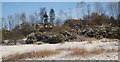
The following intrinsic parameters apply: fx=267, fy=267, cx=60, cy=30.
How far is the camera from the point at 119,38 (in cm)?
2647

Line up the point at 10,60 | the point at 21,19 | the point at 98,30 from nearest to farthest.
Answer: the point at 10,60, the point at 98,30, the point at 21,19

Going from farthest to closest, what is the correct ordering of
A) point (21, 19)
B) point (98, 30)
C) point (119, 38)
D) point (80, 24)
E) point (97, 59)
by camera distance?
point (21, 19)
point (80, 24)
point (98, 30)
point (119, 38)
point (97, 59)

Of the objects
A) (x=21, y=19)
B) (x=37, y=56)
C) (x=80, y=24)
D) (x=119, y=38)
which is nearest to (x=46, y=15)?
(x=21, y=19)

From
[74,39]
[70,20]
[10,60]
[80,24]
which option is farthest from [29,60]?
[70,20]

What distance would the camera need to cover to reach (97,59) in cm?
1205

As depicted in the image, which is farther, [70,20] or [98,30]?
[70,20]

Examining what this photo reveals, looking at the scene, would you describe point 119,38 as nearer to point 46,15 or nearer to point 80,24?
point 80,24

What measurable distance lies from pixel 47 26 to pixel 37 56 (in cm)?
2006

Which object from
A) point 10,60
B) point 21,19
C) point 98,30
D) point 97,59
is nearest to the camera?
point 97,59

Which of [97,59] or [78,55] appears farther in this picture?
[78,55]

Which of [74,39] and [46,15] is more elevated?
[46,15]

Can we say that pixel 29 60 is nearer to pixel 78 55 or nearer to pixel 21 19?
pixel 78 55

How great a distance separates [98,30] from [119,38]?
290cm

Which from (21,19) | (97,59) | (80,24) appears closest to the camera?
(97,59)
